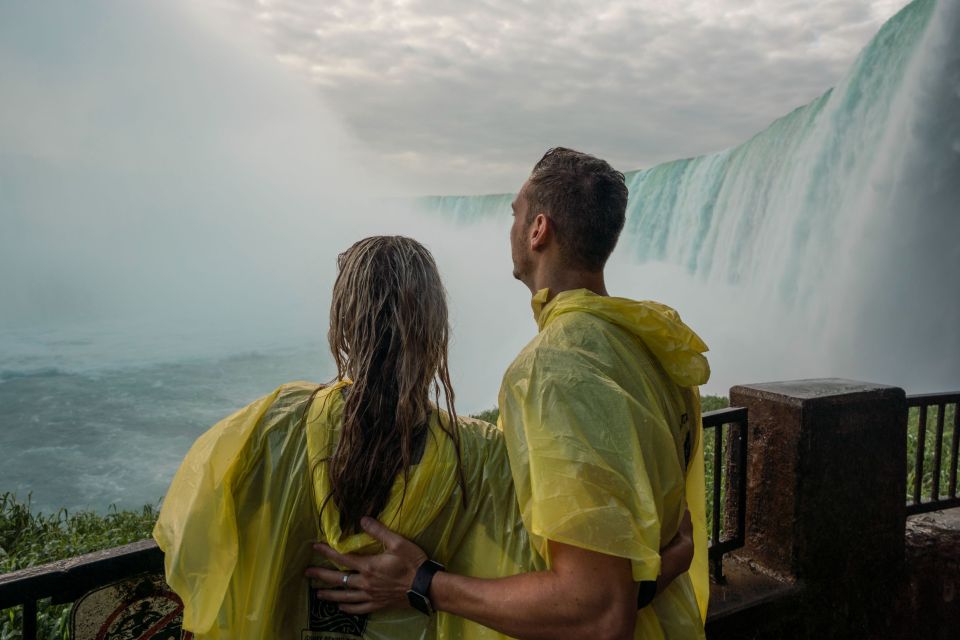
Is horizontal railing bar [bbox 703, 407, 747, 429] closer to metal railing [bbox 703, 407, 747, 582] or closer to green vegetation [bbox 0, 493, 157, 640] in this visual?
metal railing [bbox 703, 407, 747, 582]

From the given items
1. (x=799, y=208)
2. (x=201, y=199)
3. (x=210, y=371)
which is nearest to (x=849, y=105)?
(x=799, y=208)

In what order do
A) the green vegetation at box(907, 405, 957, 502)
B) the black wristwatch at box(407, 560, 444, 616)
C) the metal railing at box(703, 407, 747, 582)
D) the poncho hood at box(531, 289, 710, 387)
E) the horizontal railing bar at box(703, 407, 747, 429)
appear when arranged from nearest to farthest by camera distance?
the black wristwatch at box(407, 560, 444, 616)
the poncho hood at box(531, 289, 710, 387)
the horizontal railing bar at box(703, 407, 747, 429)
the metal railing at box(703, 407, 747, 582)
the green vegetation at box(907, 405, 957, 502)

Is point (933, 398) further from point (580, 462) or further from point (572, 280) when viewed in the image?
point (580, 462)

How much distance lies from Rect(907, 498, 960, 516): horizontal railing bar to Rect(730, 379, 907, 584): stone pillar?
38 centimetres

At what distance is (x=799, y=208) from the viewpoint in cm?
1731

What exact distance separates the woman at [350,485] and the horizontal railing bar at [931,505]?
9.26ft

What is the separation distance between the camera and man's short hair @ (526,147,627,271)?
1546mm

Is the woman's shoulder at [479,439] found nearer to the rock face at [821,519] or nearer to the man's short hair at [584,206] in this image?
the man's short hair at [584,206]

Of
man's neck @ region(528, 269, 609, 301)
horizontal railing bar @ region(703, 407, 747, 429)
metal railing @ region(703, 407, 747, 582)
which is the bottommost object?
metal railing @ region(703, 407, 747, 582)

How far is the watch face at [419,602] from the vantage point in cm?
135

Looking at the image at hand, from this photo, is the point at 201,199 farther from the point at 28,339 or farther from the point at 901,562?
the point at 901,562

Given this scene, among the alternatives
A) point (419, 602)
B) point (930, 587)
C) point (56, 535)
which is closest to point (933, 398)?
point (930, 587)

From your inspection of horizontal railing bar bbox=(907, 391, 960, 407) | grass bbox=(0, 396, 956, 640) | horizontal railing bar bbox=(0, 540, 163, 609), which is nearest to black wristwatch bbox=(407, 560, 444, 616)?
horizontal railing bar bbox=(0, 540, 163, 609)

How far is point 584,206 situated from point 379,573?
32.9 inches
